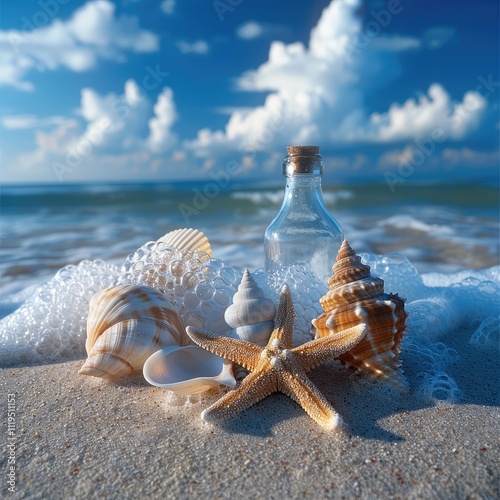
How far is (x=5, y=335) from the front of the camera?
2.40 metres

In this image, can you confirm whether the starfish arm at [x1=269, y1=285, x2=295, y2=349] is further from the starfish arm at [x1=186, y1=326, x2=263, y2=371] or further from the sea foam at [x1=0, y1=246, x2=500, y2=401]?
the sea foam at [x1=0, y1=246, x2=500, y2=401]

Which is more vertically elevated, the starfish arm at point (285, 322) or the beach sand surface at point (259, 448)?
the starfish arm at point (285, 322)

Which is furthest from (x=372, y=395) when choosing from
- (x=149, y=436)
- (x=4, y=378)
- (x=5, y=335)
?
(x=5, y=335)

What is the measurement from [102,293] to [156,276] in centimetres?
31

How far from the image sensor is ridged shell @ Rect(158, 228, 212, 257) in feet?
8.08

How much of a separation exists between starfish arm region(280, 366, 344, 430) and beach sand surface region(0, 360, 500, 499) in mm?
39

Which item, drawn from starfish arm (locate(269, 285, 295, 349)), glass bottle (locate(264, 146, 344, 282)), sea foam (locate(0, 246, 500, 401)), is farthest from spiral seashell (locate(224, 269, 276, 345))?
glass bottle (locate(264, 146, 344, 282))

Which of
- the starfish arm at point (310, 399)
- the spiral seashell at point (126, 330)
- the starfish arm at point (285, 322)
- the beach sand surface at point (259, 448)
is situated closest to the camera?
the beach sand surface at point (259, 448)

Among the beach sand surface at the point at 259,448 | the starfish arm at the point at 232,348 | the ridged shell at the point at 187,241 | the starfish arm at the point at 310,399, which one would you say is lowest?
the beach sand surface at the point at 259,448

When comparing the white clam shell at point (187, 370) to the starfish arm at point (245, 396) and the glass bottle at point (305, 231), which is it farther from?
the glass bottle at point (305, 231)

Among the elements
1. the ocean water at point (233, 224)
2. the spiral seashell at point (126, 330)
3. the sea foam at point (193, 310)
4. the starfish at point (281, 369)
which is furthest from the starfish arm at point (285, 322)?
the ocean water at point (233, 224)

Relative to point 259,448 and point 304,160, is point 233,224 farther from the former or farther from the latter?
point 259,448

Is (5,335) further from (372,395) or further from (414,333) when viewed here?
(414,333)

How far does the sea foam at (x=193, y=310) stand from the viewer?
2211mm
